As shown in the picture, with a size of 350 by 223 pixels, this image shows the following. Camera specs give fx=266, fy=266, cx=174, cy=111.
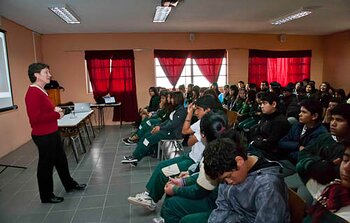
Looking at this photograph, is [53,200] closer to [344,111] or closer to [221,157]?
[221,157]

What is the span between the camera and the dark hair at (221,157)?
1.18m

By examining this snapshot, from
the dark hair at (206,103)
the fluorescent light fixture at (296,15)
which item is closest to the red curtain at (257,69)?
the fluorescent light fixture at (296,15)

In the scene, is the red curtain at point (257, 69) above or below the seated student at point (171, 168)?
above

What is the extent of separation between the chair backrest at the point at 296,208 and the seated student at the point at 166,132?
2334 mm

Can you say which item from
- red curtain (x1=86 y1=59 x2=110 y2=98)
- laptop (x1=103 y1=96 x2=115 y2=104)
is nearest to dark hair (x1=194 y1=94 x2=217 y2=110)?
laptop (x1=103 y1=96 x2=115 y2=104)

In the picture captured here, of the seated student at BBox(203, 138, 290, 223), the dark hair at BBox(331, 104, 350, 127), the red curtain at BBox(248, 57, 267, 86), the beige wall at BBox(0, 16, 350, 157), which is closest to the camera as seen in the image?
the seated student at BBox(203, 138, 290, 223)

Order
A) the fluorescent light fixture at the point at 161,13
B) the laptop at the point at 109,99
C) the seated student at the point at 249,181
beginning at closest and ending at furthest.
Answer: the seated student at the point at 249,181 → the fluorescent light fixture at the point at 161,13 → the laptop at the point at 109,99

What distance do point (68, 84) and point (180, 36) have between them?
3.31 metres

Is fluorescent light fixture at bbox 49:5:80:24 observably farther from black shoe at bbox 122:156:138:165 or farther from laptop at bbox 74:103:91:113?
black shoe at bbox 122:156:138:165

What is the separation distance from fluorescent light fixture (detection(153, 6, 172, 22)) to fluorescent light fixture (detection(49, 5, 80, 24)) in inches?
56.7

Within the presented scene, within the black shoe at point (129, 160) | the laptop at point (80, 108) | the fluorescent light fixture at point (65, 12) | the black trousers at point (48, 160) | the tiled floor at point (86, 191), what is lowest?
the tiled floor at point (86, 191)

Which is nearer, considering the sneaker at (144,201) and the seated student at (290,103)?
the sneaker at (144,201)

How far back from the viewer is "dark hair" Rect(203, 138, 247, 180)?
3.87ft

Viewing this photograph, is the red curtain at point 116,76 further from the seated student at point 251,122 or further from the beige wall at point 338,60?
the beige wall at point 338,60
